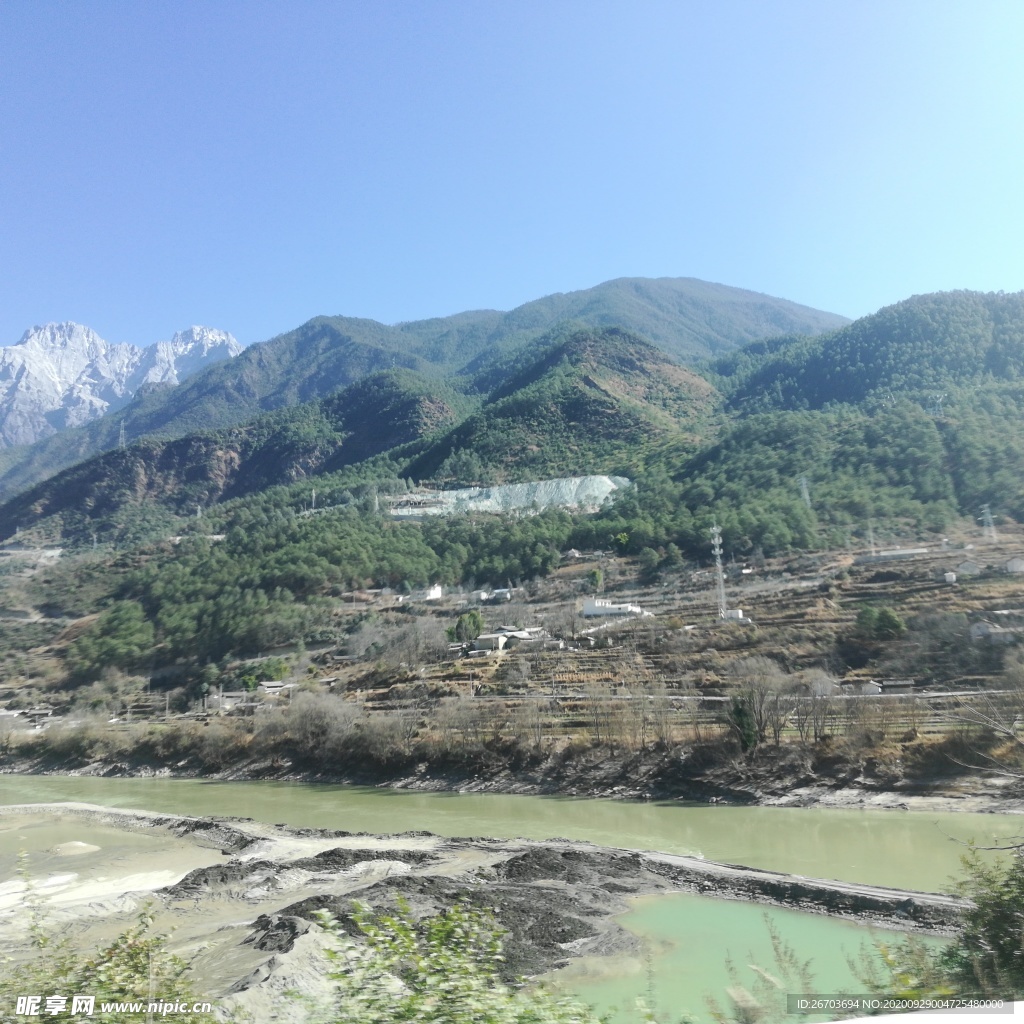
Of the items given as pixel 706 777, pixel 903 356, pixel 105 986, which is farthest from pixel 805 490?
pixel 105 986

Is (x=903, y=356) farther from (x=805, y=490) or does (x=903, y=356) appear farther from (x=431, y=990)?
(x=431, y=990)

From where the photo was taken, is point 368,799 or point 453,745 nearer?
point 368,799

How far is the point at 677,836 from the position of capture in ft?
68.8

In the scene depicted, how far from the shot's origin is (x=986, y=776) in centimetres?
2250

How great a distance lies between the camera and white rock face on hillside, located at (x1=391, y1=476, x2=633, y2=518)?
88.8 metres

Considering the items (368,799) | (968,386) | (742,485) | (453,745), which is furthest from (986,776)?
(968,386)

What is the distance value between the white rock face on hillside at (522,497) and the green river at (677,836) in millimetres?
57092

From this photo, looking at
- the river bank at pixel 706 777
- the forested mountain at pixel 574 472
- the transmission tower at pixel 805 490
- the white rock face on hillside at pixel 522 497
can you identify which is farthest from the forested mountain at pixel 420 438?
the river bank at pixel 706 777

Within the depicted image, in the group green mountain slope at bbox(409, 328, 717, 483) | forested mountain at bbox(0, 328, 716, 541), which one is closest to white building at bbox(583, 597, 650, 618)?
green mountain slope at bbox(409, 328, 717, 483)

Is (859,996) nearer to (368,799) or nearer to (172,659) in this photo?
(368,799)

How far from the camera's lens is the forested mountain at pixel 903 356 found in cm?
9056

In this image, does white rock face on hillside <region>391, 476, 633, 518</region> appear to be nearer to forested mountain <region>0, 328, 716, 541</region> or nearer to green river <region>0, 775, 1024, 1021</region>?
forested mountain <region>0, 328, 716, 541</region>

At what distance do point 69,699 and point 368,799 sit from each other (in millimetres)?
38797

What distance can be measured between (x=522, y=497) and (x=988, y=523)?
52519mm
